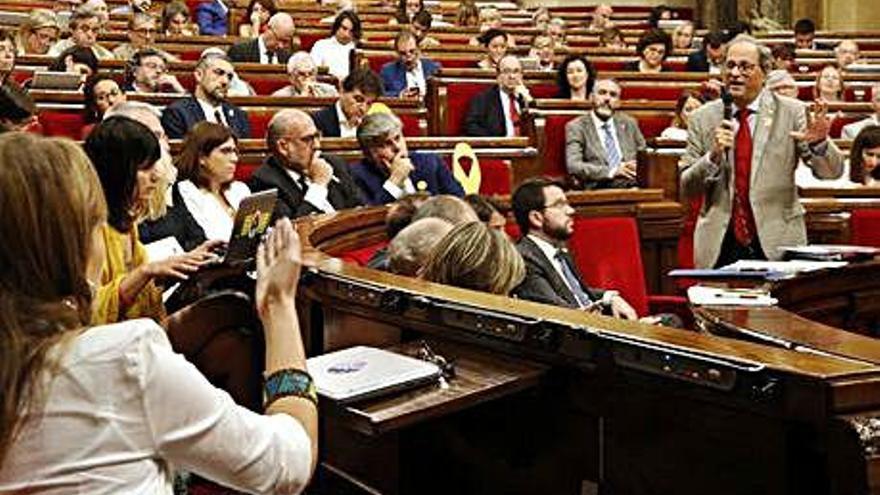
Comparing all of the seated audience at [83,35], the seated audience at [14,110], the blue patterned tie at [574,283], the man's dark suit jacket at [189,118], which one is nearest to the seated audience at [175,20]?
the seated audience at [83,35]

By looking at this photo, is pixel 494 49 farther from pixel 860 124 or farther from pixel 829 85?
pixel 860 124

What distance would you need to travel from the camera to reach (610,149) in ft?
19.3

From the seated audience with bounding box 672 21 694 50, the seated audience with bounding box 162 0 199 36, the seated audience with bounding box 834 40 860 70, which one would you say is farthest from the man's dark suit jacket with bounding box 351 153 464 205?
the seated audience with bounding box 672 21 694 50

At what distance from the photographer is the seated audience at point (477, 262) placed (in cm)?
227

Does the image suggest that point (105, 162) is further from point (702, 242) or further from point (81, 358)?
point (702, 242)

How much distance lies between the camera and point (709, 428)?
1601 mm

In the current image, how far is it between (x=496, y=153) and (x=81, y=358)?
4.15 meters

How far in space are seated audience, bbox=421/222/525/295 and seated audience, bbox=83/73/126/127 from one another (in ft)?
9.10

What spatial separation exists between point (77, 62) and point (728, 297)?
3.98 m

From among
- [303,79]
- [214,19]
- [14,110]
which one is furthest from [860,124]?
[214,19]

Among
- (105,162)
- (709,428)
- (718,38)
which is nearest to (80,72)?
(105,162)

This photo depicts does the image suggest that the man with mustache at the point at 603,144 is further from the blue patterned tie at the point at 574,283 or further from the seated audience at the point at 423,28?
the seated audience at the point at 423,28

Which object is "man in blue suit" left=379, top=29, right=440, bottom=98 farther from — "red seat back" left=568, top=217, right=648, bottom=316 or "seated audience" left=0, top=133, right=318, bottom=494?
"seated audience" left=0, top=133, right=318, bottom=494

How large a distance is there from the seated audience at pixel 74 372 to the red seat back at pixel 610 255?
107 inches
